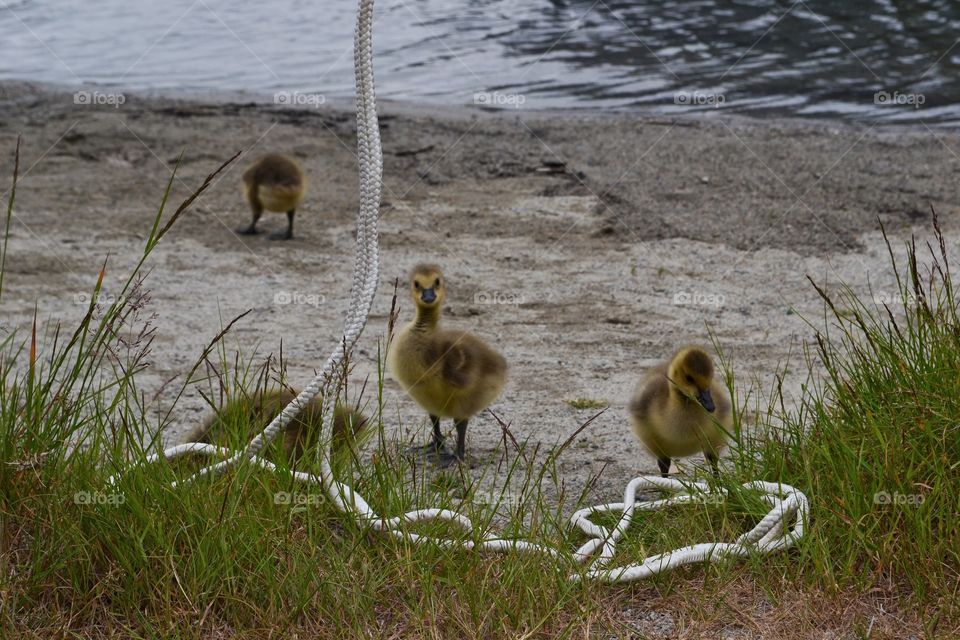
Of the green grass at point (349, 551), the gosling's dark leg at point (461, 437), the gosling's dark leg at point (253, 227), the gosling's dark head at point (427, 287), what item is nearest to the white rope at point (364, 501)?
the green grass at point (349, 551)

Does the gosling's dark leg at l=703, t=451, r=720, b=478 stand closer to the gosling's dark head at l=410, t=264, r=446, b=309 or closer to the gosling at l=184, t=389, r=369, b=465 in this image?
the gosling at l=184, t=389, r=369, b=465

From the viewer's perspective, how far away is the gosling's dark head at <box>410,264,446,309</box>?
4.80m

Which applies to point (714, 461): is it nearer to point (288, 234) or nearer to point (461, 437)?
point (461, 437)

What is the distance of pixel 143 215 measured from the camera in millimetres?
8164

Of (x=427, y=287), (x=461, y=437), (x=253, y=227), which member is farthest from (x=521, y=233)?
(x=461, y=437)

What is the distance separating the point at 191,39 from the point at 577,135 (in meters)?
8.16

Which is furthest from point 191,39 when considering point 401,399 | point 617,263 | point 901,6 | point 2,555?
point 2,555

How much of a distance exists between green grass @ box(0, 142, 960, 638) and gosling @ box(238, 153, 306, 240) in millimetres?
4744

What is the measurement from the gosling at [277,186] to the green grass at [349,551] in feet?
15.6

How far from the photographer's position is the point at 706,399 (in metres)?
4.05

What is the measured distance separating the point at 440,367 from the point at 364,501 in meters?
1.48

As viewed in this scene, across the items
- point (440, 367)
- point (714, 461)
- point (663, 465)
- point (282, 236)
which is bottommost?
point (663, 465)

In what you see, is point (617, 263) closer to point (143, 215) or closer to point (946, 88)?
point (143, 215)

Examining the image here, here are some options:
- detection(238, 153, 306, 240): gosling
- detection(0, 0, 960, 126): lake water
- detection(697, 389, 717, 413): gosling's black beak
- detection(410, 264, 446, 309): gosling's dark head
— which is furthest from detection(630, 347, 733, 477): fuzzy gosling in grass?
detection(0, 0, 960, 126): lake water
